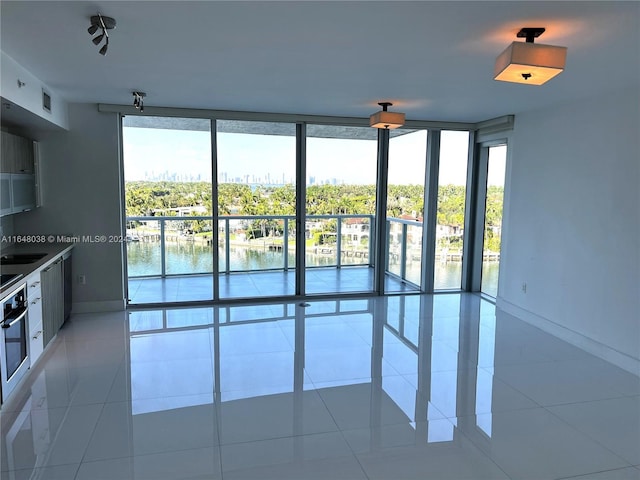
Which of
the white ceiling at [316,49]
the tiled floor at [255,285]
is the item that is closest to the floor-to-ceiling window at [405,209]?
the tiled floor at [255,285]

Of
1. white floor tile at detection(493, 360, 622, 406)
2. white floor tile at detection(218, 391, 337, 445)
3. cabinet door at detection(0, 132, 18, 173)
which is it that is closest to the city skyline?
cabinet door at detection(0, 132, 18, 173)

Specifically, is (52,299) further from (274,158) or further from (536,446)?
(536,446)

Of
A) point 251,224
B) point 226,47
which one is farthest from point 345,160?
point 226,47

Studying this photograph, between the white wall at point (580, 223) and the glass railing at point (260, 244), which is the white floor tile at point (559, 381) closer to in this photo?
the white wall at point (580, 223)

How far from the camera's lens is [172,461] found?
2453 mm

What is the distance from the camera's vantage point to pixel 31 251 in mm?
4363

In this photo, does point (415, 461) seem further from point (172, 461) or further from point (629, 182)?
point (629, 182)

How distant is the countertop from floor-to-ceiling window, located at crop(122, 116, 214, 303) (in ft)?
3.01

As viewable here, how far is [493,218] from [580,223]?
68.7 inches

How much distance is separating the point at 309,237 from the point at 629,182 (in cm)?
371

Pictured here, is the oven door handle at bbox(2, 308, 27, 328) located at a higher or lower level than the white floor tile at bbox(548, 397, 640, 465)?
higher

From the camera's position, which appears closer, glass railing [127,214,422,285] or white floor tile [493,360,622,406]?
white floor tile [493,360,622,406]

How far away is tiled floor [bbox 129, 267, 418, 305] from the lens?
5.84 m

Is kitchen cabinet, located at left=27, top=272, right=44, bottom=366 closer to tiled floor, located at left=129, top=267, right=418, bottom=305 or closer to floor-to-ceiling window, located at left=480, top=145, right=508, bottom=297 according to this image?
tiled floor, located at left=129, top=267, right=418, bottom=305
